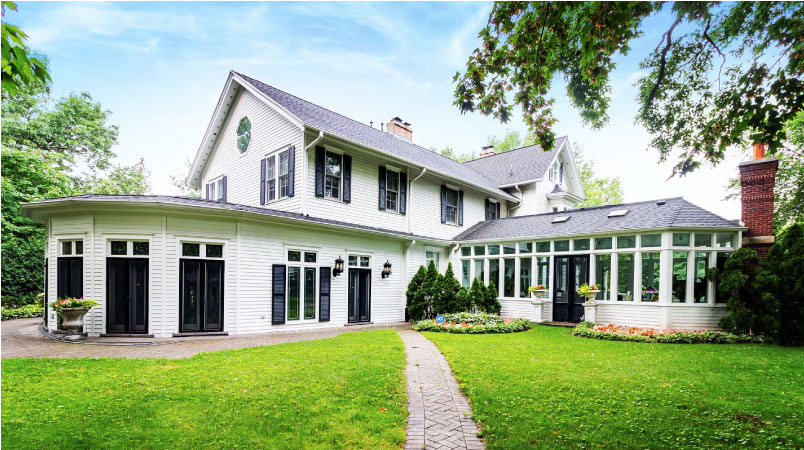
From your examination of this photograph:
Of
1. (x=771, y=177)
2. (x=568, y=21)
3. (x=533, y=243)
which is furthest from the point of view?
(x=533, y=243)

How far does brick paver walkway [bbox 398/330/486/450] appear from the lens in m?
3.54

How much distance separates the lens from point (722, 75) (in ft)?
14.0

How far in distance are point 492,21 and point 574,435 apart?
476 cm

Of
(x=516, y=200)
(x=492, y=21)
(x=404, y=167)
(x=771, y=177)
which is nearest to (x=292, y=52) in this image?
(x=492, y=21)

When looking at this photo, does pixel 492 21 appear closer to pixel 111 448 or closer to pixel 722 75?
pixel 722 75

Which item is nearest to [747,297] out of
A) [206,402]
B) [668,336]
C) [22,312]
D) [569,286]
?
[668,336]

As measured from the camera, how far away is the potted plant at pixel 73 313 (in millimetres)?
8211

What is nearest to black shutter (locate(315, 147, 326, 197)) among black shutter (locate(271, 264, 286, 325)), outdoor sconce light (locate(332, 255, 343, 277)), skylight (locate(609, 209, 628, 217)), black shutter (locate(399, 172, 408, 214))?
outdoor sconce light (locate(332, 255, 343, 277))

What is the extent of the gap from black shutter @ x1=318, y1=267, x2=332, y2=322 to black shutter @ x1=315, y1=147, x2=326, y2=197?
241 centimetres

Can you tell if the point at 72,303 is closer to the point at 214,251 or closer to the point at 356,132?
the point at 214,251

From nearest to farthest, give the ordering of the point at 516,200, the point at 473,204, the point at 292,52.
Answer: the point at 292,52 → the point at 473,204 → the point at 516,200

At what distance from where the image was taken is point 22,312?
13.6 metres

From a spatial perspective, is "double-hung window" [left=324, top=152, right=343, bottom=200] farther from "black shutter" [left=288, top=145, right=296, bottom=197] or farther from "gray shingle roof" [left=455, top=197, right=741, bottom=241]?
"gray shingle roof" [left=455, top=197, right=741, bottom=241]

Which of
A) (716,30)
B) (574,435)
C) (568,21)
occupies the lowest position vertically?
(574,435)
